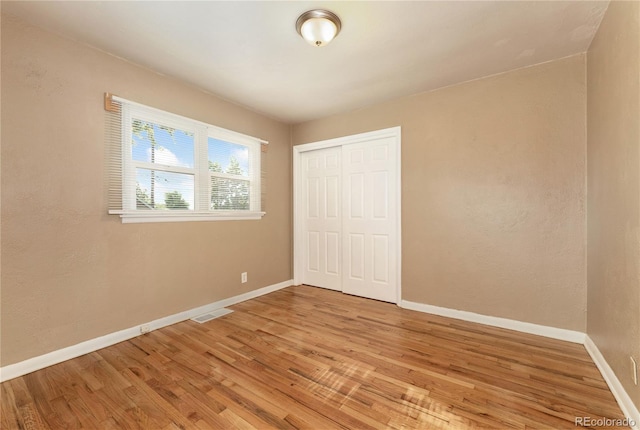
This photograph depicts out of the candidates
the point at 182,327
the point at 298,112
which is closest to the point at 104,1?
the point at 298,112

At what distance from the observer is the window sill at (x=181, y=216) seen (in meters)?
2.50

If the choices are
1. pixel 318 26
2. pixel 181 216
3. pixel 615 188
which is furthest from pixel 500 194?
pixel 181 216

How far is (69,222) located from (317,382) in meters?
2.30

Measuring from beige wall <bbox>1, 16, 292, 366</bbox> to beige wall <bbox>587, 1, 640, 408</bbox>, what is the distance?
3505 mm

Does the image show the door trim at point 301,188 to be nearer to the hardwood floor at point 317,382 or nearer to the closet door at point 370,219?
the closet door at point 370,219

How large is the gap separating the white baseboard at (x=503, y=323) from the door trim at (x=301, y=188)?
29cm

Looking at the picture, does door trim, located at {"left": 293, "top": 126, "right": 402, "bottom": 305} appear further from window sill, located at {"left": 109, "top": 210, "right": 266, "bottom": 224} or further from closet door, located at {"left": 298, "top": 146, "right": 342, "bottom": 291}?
window sill, located at {"left": 109, "top": 210, "right": 266, "bottom": 224}

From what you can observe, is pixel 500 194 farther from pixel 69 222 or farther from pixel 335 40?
pixel 69 222

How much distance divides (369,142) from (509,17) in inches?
75.5

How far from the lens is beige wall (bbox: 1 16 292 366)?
1939 mm

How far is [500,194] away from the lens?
2746 millimetres

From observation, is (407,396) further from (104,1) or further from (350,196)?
(104,1)

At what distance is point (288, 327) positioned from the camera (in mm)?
2738

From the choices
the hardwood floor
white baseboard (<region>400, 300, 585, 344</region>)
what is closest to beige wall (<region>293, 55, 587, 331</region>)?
white baseboard (<region>400, 300, 585, 344</region>)
